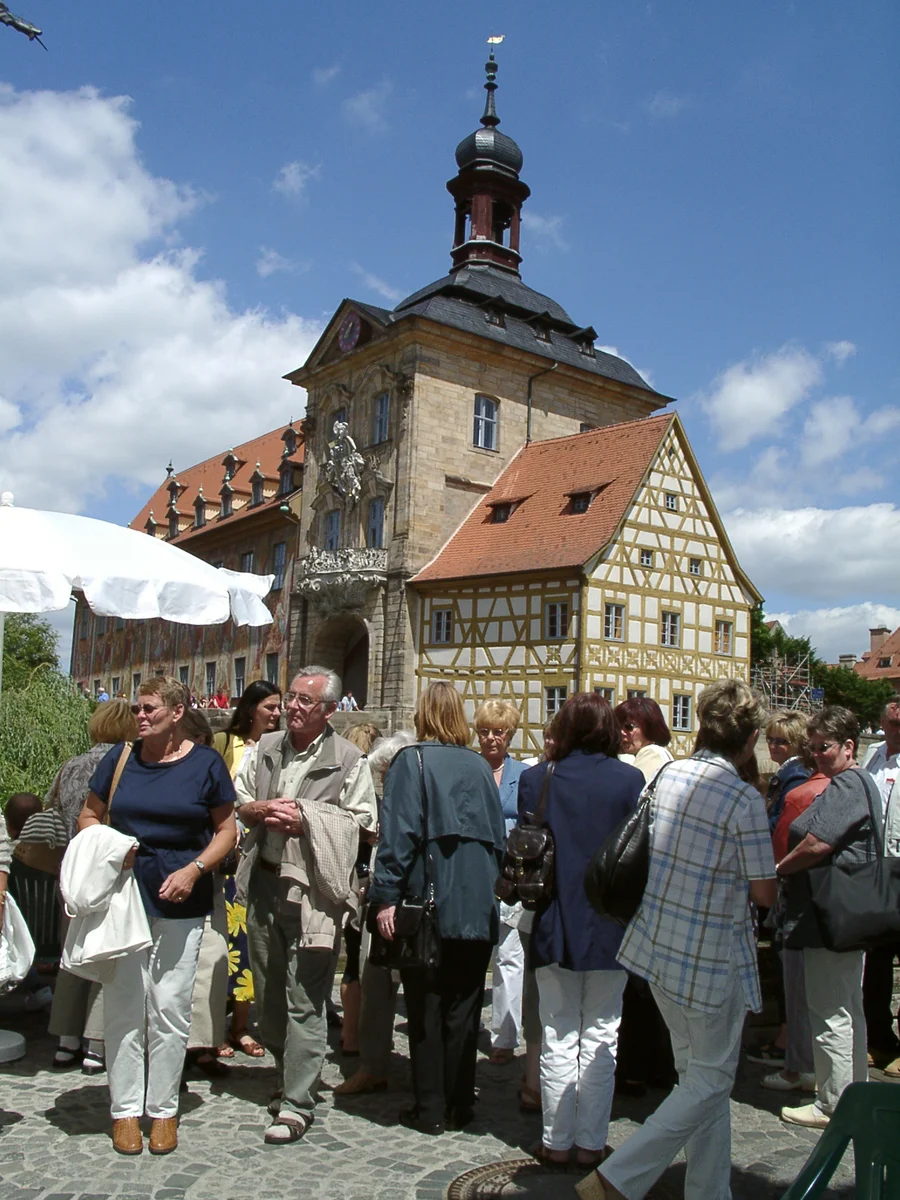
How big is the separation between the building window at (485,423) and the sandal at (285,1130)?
27900 mm

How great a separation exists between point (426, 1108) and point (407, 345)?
90.9 feet

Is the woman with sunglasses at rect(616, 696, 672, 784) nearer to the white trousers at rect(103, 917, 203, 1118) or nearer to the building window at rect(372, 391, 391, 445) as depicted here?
the white trousers at rect(103, 917, 203, 1118)

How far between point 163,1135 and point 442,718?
6.57 ft

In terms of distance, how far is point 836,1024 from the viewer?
4941mm

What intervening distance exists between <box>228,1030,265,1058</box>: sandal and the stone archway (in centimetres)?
2631

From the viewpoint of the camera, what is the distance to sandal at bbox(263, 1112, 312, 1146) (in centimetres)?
462

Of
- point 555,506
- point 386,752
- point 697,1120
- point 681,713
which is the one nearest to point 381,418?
point 555,506

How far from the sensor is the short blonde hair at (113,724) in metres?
5.98

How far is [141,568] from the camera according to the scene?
6785mm

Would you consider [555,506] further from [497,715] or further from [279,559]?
[497,715]

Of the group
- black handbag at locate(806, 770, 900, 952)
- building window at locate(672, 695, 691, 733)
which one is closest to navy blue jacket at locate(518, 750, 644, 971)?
black handbag at locate(806, 770, 900, 952)

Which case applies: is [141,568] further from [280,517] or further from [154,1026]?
[280,517]

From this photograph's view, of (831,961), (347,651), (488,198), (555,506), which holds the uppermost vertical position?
(488,198)

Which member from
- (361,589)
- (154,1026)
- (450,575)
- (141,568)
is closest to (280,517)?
(361,589)
